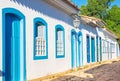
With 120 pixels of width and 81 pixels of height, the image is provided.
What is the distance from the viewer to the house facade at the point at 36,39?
10.8m

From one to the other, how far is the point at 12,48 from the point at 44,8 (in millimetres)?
3534

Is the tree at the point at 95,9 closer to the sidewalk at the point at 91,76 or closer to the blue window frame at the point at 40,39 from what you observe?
the sidewalk at the point at 91,76

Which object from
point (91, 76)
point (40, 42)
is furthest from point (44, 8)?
point (91, 76)

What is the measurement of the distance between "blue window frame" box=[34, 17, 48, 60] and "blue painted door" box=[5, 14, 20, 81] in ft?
5.11

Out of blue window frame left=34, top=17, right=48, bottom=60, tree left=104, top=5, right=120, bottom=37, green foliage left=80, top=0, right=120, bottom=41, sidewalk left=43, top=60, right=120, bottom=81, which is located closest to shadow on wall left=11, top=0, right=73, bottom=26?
blue window frame left=34, top=17, right=48, bottom=60

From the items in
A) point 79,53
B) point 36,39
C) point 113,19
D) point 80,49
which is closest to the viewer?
point 36,39

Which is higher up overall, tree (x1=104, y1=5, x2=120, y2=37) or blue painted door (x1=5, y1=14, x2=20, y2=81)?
tree (x1=104, y1=5, x2=120, y2=37)

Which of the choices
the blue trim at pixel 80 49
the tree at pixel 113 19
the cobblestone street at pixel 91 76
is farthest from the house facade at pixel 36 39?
the tree at pixel 113 19

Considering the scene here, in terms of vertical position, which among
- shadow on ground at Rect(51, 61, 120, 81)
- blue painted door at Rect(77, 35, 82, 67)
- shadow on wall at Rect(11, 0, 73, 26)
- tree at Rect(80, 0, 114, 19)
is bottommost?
shadow on ground at Rect(51, 61, 120, 81)

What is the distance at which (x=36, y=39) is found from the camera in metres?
13.4

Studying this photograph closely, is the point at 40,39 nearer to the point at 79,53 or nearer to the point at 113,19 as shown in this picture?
Answer: the point at 79,53

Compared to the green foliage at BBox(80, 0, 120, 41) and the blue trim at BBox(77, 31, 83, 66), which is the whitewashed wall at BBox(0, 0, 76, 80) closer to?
the blue trim at BBox(77, 31, 83, 66)

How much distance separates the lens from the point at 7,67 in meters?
10.7

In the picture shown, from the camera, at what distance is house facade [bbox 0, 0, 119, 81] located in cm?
1075
